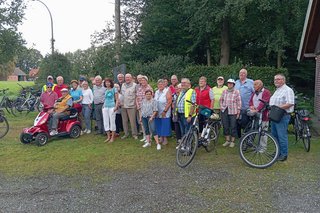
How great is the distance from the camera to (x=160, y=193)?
4.56 metres

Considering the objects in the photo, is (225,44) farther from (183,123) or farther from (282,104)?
(282,104)

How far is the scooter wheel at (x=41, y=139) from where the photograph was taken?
303 inches

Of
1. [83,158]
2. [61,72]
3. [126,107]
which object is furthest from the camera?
[61,72]

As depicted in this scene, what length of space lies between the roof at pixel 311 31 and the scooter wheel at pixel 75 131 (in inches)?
340

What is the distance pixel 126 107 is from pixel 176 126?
1424 mm

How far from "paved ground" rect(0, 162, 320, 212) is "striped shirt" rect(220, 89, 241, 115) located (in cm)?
164

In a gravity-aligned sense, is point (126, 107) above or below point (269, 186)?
above

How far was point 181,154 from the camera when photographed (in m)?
5.93

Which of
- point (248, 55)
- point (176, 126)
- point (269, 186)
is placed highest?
point (248, 55)

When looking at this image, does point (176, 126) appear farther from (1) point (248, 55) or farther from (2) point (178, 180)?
(1) point (248, 55)

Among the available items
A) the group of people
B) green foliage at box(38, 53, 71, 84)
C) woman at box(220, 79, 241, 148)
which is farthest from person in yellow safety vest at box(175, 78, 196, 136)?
green foliage at box(38, 53, 71, 84)

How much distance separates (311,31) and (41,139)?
10030 mm

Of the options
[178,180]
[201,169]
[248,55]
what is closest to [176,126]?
[201,169]

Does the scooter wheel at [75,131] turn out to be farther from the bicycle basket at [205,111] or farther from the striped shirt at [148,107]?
the bicycle basket at [205,111]
